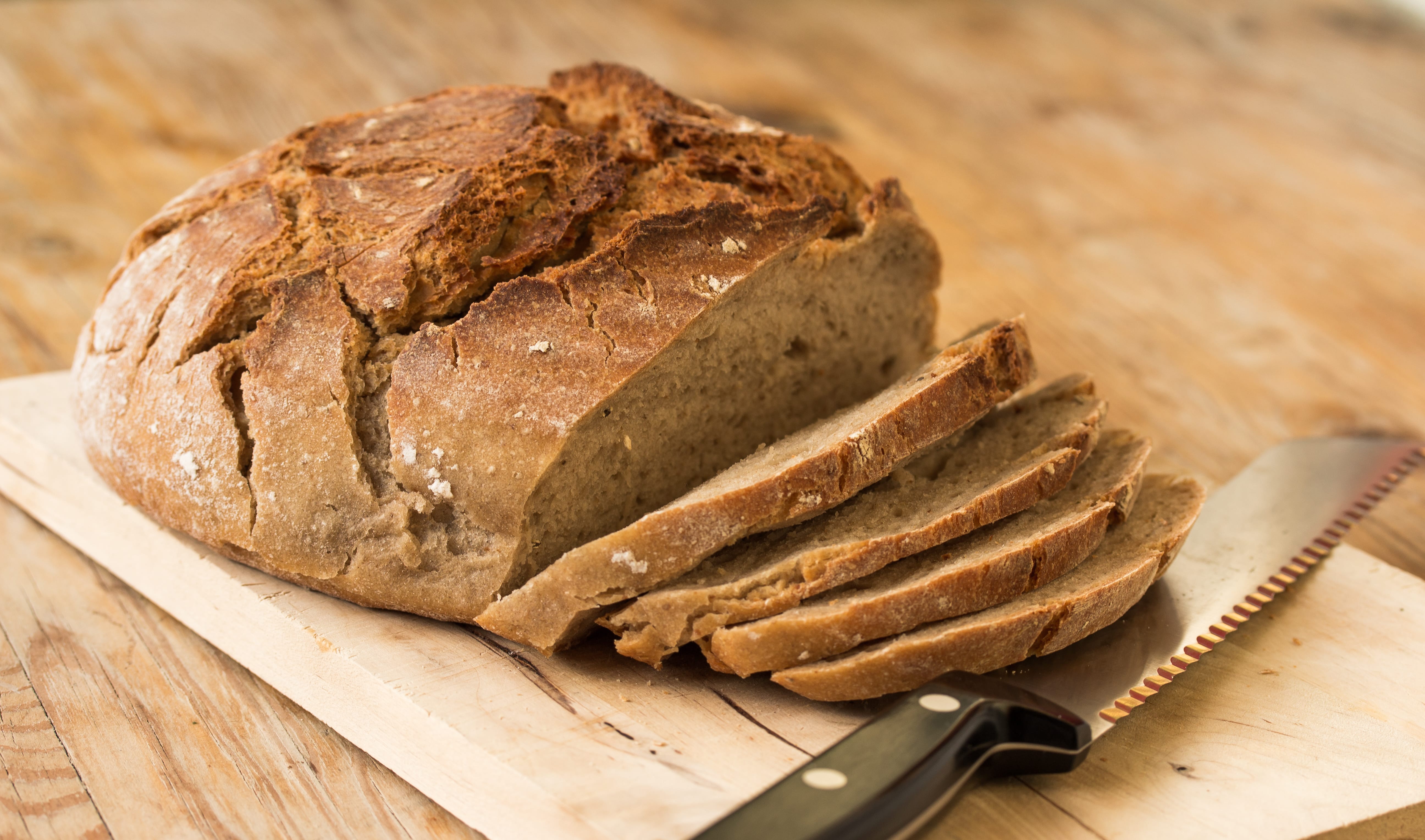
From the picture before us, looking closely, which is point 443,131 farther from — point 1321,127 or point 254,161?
point 1321,127

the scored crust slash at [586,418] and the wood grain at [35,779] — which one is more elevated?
the scored crust slash at [586,418]

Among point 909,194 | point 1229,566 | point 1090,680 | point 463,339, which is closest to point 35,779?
point 463,339

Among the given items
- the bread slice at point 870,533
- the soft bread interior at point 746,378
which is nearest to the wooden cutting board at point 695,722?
the bread slice at point 870,533

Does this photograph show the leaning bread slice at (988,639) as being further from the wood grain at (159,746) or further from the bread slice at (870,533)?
the wood grain at (159,746)

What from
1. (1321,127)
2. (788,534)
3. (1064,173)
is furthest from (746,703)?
(1321,127)

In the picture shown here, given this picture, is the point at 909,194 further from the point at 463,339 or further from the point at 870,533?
the point at 463,339

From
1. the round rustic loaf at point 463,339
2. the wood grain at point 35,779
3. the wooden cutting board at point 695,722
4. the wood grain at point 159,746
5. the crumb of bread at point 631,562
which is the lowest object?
the wood grain at point 35,779
